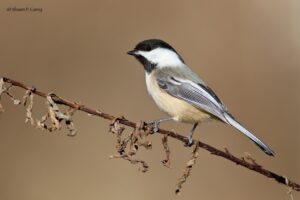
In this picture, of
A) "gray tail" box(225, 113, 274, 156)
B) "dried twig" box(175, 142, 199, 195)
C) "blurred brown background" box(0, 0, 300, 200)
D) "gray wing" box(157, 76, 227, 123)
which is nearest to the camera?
"dried twig" box(175, 142, 199, 195)

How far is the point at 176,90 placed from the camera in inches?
139

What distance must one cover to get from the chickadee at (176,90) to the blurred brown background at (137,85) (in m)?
1.48

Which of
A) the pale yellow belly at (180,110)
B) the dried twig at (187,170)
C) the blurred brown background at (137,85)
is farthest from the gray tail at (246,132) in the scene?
the blurred brown background at (137,85)

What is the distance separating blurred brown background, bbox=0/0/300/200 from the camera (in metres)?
5.05

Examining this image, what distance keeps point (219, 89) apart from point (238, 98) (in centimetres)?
22

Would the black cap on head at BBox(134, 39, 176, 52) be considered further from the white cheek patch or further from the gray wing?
the gray wing

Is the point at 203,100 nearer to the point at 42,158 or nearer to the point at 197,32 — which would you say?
the point at 42,158

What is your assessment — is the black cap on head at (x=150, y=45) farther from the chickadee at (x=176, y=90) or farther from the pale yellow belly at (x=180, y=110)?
the pale yellow belly at (x=180, y=110)

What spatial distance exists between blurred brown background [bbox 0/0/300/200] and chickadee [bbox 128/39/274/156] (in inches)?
58.3

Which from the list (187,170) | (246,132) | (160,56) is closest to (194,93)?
(160,56)

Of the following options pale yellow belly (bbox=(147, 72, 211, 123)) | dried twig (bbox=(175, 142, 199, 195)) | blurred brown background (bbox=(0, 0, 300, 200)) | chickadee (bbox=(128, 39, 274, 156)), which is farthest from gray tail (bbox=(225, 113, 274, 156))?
blurred brown background (bbox=(0, 0, 300, 200))

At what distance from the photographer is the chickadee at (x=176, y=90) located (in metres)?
3.39

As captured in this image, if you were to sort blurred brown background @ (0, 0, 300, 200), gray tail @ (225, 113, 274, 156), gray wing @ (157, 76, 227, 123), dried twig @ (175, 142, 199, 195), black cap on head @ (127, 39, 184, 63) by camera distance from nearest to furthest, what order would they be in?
dried twig @ (175, 142, 199, 195) → gray tail @ (225, 113, 274, 156) → gray wing @ (157, 76, 227, 123) → black cap on head @ (127, 39, 184, 63) → blurred brown background @ (0, 0, 300, 200)

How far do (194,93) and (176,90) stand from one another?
12cm
